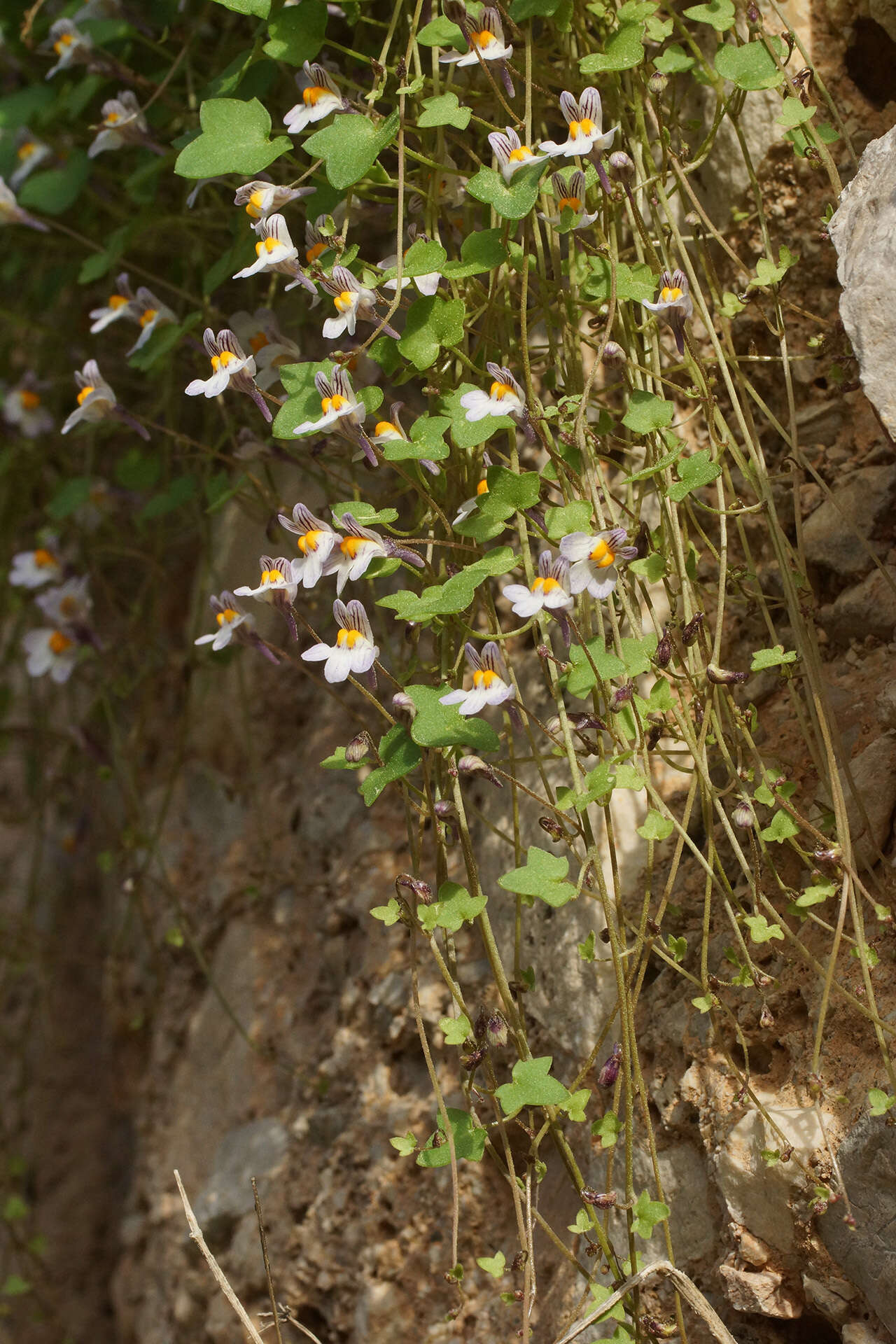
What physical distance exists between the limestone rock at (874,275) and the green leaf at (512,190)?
0.26m

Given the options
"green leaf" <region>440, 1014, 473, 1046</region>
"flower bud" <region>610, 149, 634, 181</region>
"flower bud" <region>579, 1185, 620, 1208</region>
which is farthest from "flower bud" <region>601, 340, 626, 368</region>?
"flower bud" <region>579, 1185, 620, 1208</region>

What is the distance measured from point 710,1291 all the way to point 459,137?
1.09 metres

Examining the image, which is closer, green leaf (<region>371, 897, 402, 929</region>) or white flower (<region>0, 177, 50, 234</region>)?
green leaf (<region>371, 897, 402, 929</region>)

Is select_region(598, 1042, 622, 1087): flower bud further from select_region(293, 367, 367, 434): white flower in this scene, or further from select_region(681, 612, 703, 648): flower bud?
select_region(293, 367, 367, 434): white flower

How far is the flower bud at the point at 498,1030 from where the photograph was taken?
3.11ft

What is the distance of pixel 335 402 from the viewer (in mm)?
970

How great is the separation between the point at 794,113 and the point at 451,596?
54 cm

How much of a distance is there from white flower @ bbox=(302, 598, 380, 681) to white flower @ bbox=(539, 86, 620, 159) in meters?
0.42

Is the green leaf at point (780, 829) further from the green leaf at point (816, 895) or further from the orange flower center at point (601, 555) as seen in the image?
the orange flower center at point (601, 555)

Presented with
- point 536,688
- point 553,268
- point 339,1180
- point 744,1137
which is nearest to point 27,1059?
point 339,1180

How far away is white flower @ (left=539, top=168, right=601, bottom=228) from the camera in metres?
1.00

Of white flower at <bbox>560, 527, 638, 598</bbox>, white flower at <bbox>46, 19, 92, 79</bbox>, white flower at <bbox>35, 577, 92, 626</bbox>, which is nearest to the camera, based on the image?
white flower at <bbox>560, 527, 638, 598</bbox>

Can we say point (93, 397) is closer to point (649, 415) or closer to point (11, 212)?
point (11, 212)

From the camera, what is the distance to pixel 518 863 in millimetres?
1059
